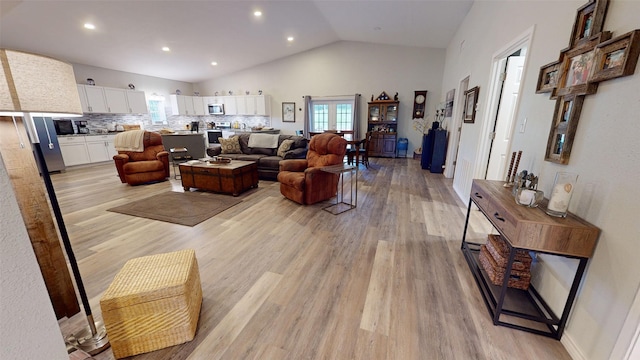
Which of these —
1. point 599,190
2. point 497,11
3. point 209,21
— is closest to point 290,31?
point 209,21

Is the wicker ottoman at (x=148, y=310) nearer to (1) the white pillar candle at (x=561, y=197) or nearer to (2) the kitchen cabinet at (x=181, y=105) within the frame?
(1) the white pillar candle at (x=561, y=197)

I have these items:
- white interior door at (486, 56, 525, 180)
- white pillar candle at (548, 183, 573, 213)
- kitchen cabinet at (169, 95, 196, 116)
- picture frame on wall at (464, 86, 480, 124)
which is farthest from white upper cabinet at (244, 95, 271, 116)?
white pillar candle at (548, 183, 573, 213)

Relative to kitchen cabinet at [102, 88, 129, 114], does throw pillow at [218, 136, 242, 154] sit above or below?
below

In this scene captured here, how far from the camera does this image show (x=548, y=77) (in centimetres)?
184

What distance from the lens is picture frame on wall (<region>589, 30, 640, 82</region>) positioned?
3.77ft

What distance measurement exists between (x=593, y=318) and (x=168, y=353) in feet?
7.74

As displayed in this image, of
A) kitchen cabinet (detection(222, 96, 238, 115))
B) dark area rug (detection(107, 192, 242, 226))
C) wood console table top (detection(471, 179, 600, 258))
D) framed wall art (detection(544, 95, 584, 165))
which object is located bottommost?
dark area rug (detection(107, 192, 242, 226))

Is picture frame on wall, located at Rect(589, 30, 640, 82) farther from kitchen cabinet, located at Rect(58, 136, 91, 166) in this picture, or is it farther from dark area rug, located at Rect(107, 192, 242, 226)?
kitchen cabinet, located at Rect(58, 136, 91, 166)

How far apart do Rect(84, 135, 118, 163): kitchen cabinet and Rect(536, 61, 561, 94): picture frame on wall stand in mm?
8377

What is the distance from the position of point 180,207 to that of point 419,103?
690cm

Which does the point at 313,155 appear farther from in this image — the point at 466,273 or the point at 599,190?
the point at 599,190

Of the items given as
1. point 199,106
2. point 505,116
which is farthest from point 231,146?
point 199,106

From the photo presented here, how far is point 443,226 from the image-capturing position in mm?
2898

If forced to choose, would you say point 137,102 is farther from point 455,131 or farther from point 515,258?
point 515,258
